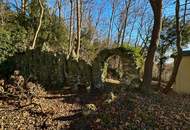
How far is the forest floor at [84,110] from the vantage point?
25.7 feet

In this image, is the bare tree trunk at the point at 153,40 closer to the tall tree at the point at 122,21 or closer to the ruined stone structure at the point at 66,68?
the ruined stone structure at the point at 66,68

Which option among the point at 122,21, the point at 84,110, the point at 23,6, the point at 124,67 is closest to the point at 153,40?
the point at 124,67

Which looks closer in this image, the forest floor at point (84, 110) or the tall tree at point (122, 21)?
the forest floor at point (84, 110)

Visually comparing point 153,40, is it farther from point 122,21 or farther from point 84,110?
point 122,21

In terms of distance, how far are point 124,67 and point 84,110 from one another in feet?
14.8

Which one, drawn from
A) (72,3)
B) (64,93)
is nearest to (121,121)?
(64,93)

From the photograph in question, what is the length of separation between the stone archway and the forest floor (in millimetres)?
1084

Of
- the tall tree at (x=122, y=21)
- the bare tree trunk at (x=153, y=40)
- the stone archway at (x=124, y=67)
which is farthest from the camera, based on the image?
the tall tree at (x=122, y=21)

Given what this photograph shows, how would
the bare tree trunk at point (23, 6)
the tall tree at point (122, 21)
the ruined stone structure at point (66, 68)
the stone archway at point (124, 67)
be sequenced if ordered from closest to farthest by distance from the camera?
the ruined stone structure at point (66, 68) < the stone archway at point (124, 67) < the bare tree trunk at point (23, 6) < the tall tree at point (122, 21)

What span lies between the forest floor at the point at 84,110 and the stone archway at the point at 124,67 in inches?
42.7

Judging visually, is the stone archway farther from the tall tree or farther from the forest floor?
the tall tree

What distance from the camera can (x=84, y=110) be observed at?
8.88 m

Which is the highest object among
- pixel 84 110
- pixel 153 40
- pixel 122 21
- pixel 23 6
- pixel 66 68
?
pixel 122 21

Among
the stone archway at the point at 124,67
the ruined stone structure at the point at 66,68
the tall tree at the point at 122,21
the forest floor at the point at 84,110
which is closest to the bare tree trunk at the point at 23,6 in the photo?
the ruined stone structure at the point at 66,68
